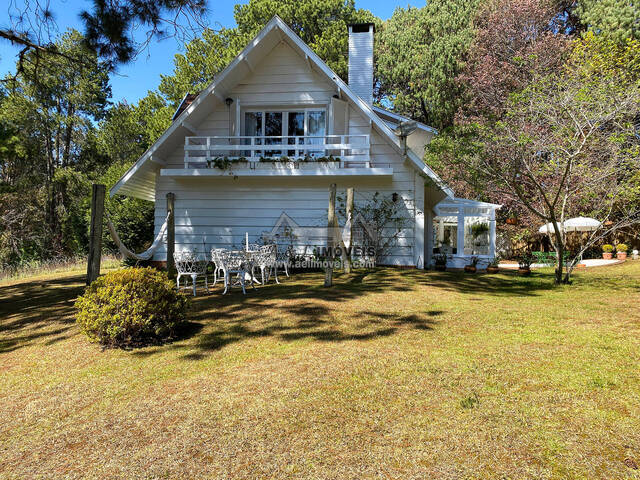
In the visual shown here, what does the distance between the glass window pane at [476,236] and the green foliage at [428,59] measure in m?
10.4

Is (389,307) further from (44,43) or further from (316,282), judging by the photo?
(44,43)

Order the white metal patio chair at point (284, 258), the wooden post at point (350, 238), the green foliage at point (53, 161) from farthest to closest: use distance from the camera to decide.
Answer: the green foliage at point (53, 161) < the white metal patio chair at point (284, 258) < the wooden post at point (350, 238)

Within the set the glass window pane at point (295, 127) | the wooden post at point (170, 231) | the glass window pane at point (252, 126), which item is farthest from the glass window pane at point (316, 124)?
the wooden post at point (170, 231)

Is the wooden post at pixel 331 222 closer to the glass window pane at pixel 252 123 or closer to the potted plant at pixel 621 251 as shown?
the glass window pane at pixel 252 123

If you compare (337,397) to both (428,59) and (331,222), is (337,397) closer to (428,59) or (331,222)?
(331,222)

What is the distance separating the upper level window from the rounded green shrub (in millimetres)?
8080

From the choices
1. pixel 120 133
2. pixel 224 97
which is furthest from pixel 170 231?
pixel 120 133

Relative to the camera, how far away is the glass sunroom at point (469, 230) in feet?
51.8

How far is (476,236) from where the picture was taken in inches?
733

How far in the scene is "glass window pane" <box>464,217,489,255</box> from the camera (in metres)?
18.3

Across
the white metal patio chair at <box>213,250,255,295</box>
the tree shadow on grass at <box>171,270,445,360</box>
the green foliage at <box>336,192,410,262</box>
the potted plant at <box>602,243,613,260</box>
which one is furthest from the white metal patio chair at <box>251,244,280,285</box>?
the potted plant at <box>602,243,613,260</box>

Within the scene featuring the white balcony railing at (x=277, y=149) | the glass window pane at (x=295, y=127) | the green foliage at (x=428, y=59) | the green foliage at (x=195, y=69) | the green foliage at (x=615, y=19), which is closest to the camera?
the white balcony railing at (x=277, y=149)

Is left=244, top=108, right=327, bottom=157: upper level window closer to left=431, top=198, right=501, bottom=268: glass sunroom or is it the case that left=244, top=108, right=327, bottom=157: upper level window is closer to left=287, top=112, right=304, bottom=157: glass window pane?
left=287, top=112, right=304, bottom=157: glass window pane

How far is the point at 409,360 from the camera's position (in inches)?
171
